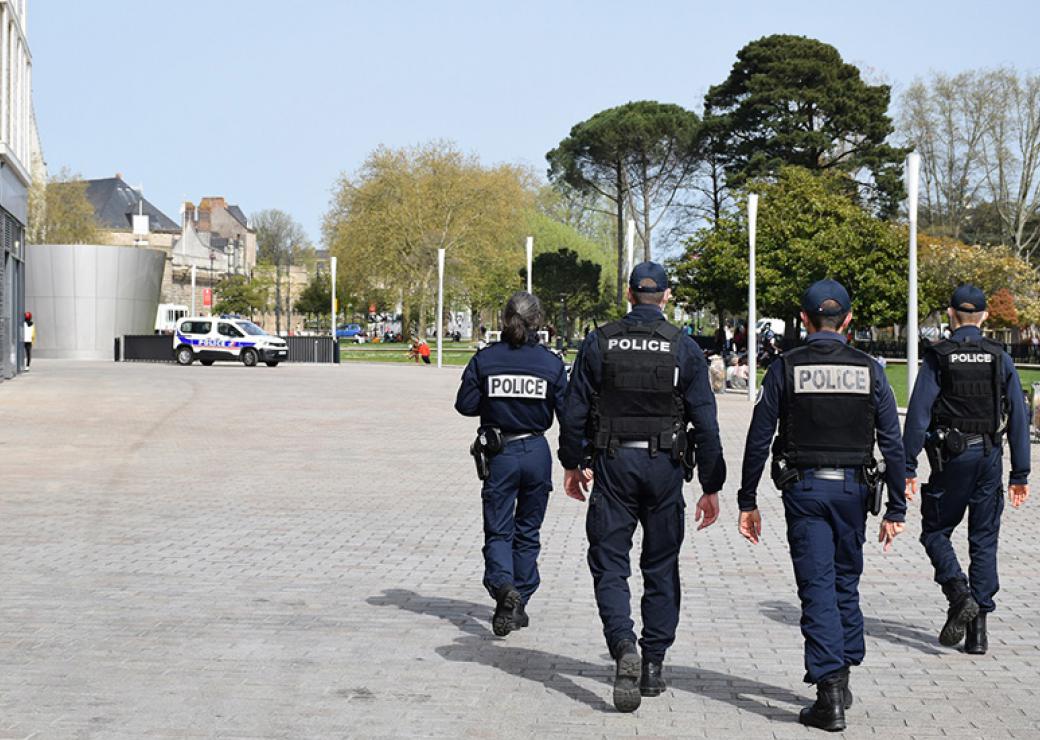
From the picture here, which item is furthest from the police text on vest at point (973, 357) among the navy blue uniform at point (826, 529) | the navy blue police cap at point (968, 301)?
the navy blue uniform at point (826, 529)

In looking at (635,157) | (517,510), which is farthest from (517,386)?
(635,157)

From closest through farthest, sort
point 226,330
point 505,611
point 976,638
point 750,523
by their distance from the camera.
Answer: point 750,523
point 976,638
point 505,611
point 226,330

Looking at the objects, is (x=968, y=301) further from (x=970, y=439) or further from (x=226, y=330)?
(x=226, y=330)

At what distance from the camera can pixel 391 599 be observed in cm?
754

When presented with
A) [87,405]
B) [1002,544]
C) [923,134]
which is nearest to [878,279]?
[923,134]

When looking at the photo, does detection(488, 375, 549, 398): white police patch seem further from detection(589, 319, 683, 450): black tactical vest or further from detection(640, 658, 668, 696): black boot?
detection(640, 658, 668, 696): black boot

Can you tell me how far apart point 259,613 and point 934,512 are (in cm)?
327

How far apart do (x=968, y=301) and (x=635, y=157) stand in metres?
63.3

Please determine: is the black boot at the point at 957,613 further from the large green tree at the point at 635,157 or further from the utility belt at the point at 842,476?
the large green tree at the point at 635,157

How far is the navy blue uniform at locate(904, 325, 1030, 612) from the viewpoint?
640cm

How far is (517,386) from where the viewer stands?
6.56m

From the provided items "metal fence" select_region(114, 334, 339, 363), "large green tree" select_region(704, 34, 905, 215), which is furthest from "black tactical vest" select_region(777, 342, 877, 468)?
"large green tree" select_region(704, 34, 905, 215)

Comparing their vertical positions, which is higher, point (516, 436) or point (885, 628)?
point (516, 436)

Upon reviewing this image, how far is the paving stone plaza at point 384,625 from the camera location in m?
5.12
